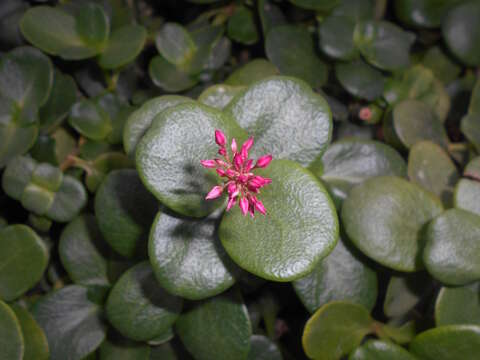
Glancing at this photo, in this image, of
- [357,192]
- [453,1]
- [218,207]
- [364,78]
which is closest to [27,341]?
[218,207]

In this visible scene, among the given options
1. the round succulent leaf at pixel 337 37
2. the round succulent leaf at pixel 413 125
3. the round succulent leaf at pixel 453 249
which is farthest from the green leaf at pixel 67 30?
the round succulent leaf at pixel 453 249

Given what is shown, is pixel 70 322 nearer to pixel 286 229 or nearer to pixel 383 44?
pixel 286 229

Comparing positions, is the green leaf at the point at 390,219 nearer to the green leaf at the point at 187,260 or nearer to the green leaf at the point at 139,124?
the green leaf at the point at 187,260

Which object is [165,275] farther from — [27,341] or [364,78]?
[364,78]

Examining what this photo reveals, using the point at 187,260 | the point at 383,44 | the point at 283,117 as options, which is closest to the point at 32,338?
the point at 187,260

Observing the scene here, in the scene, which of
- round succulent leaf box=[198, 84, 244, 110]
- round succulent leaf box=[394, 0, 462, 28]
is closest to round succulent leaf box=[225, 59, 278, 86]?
round succulent leaf box=[198, 84, 244, 110]

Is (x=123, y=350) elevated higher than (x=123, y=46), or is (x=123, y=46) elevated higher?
(x=123, y=46)

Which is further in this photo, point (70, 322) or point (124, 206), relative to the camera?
point (70, 322)
